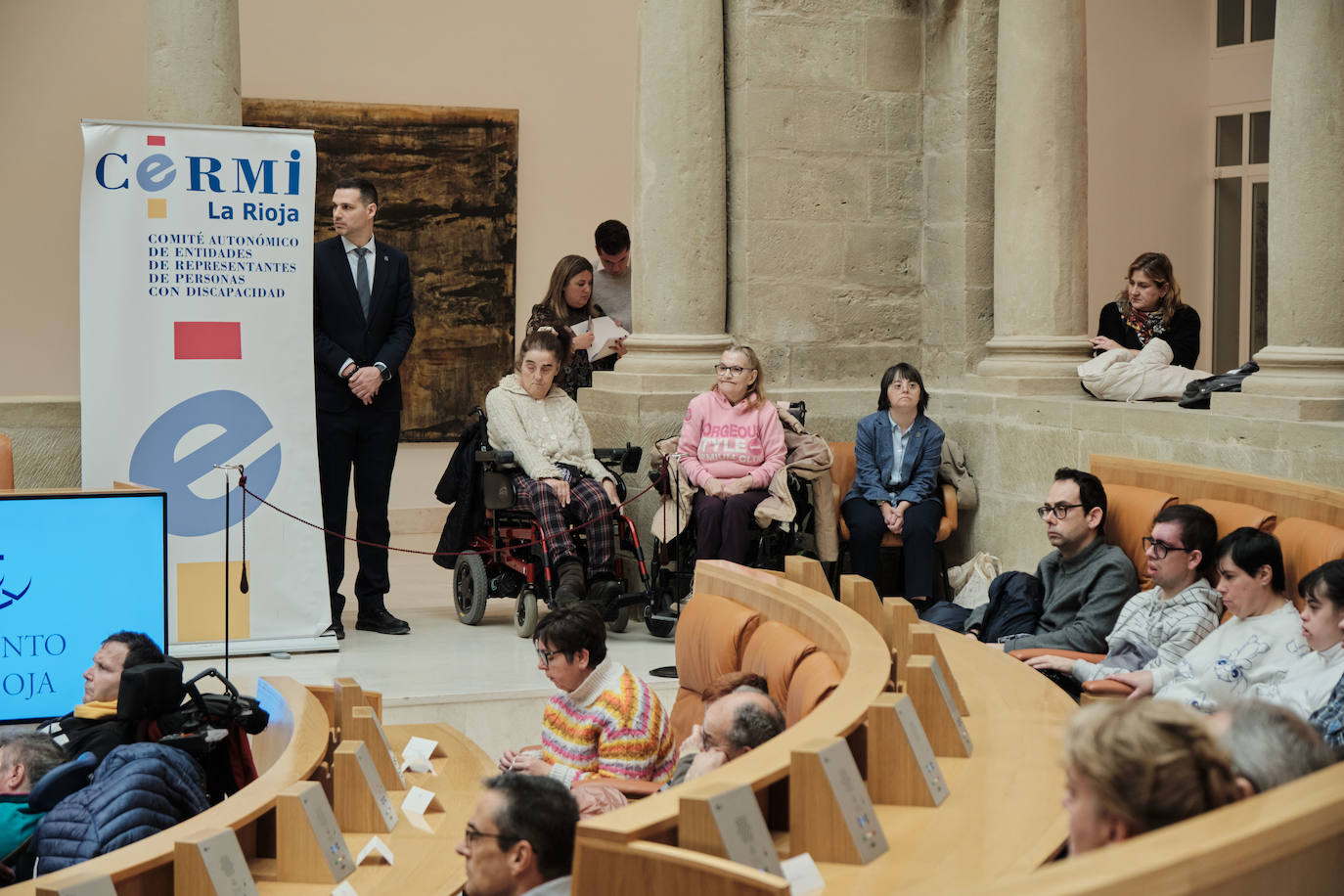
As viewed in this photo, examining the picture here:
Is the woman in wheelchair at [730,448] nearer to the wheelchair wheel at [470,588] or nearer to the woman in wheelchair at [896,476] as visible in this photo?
the woman in wheelchair at [896,476]

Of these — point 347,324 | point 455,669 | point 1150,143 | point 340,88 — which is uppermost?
point 340,88

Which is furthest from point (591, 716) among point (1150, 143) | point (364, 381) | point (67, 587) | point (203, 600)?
point (1150, 143)

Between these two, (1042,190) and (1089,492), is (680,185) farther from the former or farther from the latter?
(1089,492)

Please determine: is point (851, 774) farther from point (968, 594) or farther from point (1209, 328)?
point (1209, 328)

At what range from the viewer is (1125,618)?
4.96 meters

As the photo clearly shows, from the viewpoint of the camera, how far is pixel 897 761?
2.96 meters

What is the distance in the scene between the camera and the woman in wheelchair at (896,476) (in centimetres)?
705

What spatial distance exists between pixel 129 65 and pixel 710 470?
186 inches

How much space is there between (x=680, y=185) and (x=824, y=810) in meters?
5.21

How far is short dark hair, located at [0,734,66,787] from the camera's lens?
12.1ft

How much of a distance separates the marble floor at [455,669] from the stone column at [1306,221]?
8.07ft

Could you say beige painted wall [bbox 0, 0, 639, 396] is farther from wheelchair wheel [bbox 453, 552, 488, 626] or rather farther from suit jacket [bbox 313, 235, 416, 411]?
wheelchair wheel [bbox 453, 552, 488, 626]

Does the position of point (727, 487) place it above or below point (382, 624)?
above

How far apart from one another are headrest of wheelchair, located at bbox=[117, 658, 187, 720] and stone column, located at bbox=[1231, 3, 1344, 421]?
398 centimetres
